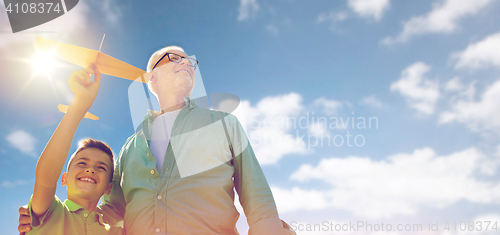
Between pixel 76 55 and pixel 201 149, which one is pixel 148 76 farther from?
pixel 201 149

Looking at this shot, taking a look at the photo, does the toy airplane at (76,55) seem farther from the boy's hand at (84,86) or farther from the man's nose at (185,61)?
the man's nose at (185,61)

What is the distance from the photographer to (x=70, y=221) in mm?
3105

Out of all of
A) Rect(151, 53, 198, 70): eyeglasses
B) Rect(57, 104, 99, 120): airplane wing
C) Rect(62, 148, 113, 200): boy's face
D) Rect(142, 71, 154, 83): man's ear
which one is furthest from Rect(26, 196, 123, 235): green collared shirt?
Rect(151, 53, 198, 70): eyeglasses

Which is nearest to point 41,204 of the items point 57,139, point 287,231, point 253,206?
point 57,139

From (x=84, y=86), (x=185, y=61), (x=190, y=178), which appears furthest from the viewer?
(x=185, y=61)

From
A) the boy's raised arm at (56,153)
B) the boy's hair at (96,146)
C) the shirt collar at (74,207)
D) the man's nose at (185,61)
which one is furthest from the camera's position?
the man's nose at (185,61)

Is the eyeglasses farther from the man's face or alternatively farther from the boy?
the boy

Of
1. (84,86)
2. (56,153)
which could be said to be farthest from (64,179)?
(84,86)

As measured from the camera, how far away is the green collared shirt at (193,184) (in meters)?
3.16

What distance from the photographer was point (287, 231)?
3.16m

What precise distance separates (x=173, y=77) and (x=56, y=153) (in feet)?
6.31

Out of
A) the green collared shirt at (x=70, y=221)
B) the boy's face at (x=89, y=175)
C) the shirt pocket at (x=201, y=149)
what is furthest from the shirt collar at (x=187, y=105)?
the green collared shirt at (x=70, y=221)

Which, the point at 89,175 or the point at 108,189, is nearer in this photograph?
the point at 89,175

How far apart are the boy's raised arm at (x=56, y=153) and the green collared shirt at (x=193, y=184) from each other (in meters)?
0.79
